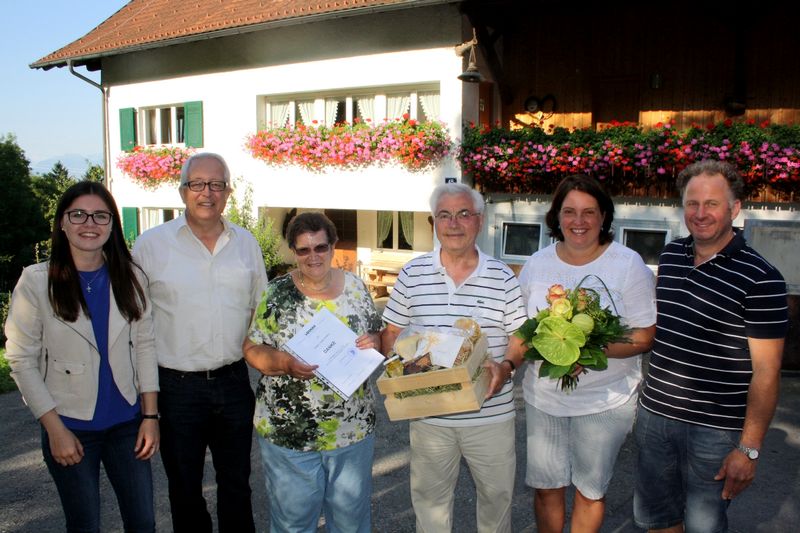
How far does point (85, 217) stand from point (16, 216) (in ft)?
78.1

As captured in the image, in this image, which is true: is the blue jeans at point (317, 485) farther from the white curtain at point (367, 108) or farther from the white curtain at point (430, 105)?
the white curtain at point (367, 108)

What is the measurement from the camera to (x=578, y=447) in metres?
3.04

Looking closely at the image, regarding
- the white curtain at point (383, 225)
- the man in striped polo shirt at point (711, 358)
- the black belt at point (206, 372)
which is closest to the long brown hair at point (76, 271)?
the black belt at point (206, 372)

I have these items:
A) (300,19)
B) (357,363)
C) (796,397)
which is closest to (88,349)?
(357,363)

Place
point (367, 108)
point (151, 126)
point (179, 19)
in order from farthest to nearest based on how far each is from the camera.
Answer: point (151, 126) → point (179, 19) → point (367, 108)

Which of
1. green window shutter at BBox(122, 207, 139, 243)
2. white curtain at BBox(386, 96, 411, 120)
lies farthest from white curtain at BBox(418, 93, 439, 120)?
green window shutter at BBox(122, 207, 139, 243)

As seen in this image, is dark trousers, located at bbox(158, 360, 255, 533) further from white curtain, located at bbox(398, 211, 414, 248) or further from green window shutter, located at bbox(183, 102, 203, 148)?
green window shutter, located at bbox(183, 102, 203, 148)

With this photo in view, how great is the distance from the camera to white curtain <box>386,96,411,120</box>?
12.3 m

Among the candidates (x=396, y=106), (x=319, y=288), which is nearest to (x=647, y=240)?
(x=396, y=106)

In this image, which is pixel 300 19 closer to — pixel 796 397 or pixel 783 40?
pixel 783 40

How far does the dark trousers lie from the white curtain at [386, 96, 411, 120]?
9.82 m

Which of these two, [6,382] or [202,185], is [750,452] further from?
[6,382]

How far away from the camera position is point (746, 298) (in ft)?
8.54

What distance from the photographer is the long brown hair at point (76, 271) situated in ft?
8.80
